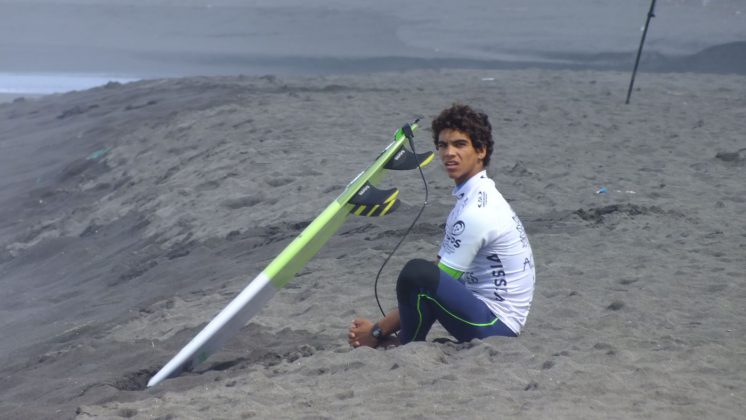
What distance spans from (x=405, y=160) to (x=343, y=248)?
2.69m

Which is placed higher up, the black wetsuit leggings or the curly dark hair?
the curly dark hair

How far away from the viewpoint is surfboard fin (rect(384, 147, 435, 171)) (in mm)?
5863

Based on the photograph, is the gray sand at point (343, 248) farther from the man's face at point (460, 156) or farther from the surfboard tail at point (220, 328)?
the man's face at point (460, 156)

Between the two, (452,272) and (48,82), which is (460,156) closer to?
(452,272)

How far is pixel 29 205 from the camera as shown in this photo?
502 inches

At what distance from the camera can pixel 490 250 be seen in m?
5.24

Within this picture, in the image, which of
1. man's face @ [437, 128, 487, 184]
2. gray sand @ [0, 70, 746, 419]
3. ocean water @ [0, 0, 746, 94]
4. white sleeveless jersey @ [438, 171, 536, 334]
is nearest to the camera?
gray sand @ [0, 70, 746, 419]

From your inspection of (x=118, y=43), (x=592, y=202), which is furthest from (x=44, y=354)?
(x=118, y=43)

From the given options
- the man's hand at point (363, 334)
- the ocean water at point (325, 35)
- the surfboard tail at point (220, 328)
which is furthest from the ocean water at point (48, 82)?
the man's hand at point (363, 334)

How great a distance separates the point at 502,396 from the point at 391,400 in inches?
18.9

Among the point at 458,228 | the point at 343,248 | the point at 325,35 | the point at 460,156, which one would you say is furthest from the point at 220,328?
the point at 325,35

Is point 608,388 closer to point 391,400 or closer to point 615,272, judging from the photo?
point 391,400

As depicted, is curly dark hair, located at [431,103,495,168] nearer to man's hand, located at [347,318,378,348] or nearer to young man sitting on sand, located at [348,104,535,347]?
young man sitting on sand, located at [348,104,535,347]

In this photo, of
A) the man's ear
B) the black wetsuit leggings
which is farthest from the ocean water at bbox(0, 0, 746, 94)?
the black wetsuit leggings
